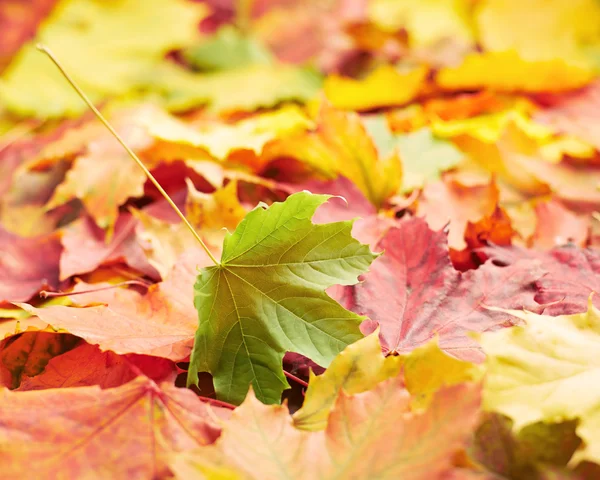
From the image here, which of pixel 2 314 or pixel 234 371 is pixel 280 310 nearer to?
pixel 234 371

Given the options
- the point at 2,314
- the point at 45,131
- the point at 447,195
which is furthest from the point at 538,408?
the point at 45,131

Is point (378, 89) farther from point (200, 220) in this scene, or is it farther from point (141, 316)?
point (141, 316)

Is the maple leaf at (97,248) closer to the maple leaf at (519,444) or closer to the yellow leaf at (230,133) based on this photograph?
the yellow leaf at (230,133)

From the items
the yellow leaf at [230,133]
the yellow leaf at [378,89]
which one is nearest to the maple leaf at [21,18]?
the yellow leaf at [230,133]

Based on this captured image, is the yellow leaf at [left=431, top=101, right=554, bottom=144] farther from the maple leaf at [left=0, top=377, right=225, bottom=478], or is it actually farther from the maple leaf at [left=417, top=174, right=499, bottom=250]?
the maple leaf at [left=0, top=377, right=225, bottom=478]

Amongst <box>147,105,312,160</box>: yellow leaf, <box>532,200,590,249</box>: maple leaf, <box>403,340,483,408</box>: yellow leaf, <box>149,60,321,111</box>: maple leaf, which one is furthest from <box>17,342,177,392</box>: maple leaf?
<box>149,60,321,111</box>: maple leaf
